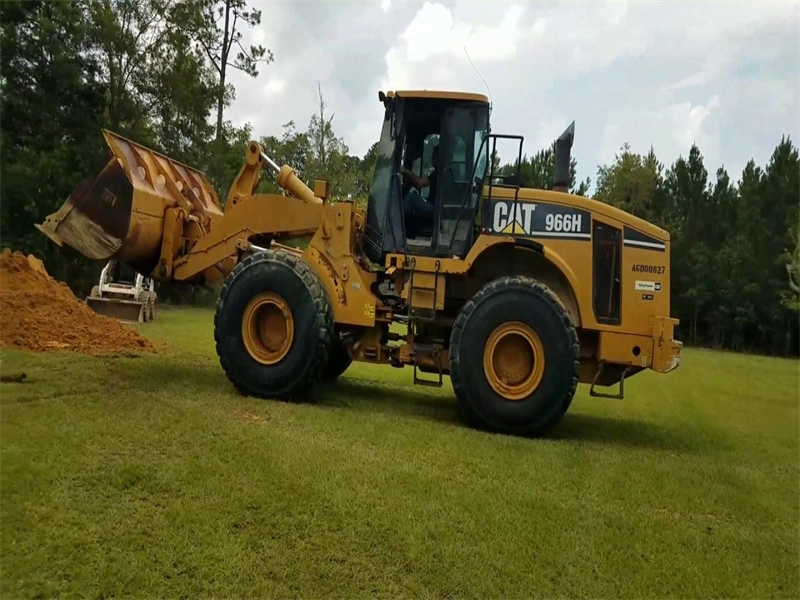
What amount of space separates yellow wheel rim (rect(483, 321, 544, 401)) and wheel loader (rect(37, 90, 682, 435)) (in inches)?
0.5

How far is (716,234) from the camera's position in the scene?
37.4 m

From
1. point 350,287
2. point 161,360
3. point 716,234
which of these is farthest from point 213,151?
point 716,234

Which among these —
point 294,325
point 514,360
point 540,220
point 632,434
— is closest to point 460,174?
point 540,220

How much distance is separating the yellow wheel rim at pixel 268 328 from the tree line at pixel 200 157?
7.53 ft

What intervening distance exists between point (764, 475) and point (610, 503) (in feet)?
6.80

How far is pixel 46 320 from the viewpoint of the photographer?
8.73 m

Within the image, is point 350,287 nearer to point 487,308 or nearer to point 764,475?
point 487,308

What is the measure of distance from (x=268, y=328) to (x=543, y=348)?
2709 millimetres

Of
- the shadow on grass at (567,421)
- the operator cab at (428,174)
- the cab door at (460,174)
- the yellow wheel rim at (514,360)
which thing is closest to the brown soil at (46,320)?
the shadow on grass at (567,421)

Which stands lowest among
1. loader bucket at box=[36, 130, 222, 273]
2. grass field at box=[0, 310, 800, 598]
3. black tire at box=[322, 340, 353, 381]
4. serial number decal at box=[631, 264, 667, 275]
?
grass field at box=[0, 310, 800, 598]

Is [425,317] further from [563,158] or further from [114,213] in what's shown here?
[114,213]

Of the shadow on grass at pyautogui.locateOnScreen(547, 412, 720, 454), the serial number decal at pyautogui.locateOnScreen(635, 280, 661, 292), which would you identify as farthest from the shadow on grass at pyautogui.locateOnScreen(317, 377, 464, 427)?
the serial number decal at pyautogui.locateOnScreen(635, 280, 661, 292)

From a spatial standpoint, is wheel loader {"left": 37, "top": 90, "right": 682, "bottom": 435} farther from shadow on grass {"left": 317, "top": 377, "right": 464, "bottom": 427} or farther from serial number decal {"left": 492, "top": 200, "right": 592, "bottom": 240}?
shadow on grass {"left": 317, "top": 377, "right": 464, "bottom": 427}

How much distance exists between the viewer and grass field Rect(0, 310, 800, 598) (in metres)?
3.39
